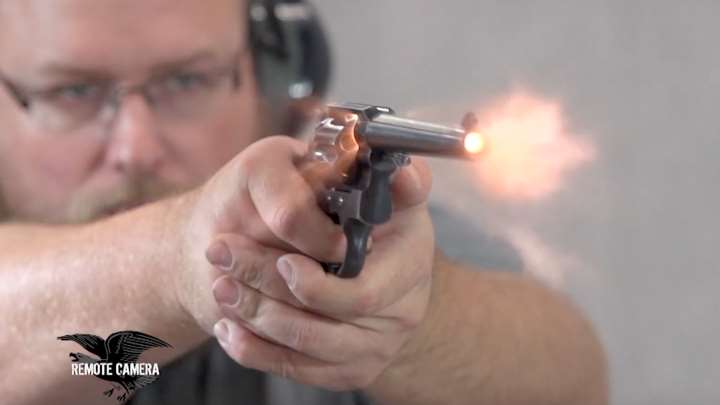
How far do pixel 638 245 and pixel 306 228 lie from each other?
0.43m

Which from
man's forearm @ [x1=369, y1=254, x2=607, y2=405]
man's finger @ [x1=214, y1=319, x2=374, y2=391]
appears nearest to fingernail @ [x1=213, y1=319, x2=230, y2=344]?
man's finger @ [x1=214, y1=319, x2=374, y2=391]

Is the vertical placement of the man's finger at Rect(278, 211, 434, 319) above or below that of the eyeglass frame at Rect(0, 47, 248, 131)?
below

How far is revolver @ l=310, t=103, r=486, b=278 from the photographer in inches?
12.6

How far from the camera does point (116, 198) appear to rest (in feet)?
1.88

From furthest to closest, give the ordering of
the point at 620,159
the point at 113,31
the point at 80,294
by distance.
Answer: the point at 620,159, the point at 113,31, the point at 80,294

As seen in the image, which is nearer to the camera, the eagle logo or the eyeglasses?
the eagle logo

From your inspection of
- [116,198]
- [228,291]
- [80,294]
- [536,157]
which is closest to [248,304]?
[228,291]

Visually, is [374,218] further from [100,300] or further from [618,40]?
[618,40]

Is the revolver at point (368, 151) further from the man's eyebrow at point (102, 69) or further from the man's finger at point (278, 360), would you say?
the man's eyebrow at point (102, 69)

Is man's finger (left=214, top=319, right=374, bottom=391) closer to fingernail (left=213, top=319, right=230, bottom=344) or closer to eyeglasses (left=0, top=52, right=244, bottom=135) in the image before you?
fingernail (left=213, top=319, right=230, bottom=344)

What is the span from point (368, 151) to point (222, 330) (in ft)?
0.37

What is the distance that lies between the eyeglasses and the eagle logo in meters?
0.18

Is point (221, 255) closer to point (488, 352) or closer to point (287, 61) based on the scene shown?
point (488, 352)

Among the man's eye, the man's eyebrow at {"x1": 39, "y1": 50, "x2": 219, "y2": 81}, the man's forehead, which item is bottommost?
the man's eye
